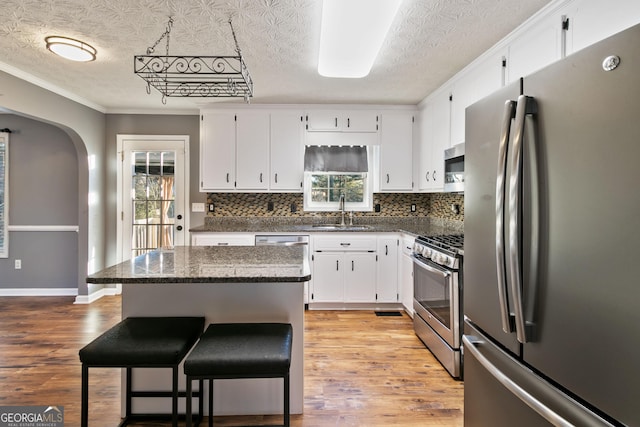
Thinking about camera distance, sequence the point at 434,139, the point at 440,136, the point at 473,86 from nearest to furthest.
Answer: the point at 473,86, the point at 440,136, the point at 434,139

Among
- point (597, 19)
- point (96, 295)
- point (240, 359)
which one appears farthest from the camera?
point (96, 295)

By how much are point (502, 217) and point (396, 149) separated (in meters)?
3.08

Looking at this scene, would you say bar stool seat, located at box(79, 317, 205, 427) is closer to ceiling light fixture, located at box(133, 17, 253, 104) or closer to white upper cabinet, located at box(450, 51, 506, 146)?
ceiling light fixture, located at box(133, 17, 253, 104)

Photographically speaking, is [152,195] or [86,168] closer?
[86,168]

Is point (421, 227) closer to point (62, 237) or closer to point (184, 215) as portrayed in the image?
point (184, 215)

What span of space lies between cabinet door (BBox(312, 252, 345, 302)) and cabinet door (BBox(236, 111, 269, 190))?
4.18 feet

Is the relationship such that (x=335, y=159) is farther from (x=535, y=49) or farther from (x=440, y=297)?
(x=535, y=49)

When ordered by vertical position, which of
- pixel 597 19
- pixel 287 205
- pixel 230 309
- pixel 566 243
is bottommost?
pixel 230 309

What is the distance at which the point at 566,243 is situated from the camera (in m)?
0.90

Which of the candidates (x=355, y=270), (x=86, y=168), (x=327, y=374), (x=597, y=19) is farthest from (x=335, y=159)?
(x=86, y=168)

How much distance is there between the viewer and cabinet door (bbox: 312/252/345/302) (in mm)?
3748

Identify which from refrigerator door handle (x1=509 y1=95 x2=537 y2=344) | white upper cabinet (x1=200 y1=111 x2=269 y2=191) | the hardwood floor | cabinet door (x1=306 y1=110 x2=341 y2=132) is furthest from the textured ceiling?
the hardwood floor

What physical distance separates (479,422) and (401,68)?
2.66 metres

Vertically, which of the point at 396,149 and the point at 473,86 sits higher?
the point at 473,86
